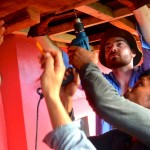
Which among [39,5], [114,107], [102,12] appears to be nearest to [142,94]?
[114,107]

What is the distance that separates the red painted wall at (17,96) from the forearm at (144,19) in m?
1.10

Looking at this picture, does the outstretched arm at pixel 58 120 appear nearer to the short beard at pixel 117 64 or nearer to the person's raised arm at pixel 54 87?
the person's raised arm at pixel 54 87

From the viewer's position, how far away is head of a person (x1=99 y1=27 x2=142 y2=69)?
1697 mm

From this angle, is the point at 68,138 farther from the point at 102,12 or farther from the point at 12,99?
the point at 12,99

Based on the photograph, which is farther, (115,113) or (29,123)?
(29,123)

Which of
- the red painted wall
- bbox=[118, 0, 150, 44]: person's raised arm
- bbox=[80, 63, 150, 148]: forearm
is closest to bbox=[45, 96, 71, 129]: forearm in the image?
bbox=[80, 63, 150, 148]: forearm

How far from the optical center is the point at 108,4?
7.41 ft

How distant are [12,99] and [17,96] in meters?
0.05

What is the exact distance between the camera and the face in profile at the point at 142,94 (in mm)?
1082

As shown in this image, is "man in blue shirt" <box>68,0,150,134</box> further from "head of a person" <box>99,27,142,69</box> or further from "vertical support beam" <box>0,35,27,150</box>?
"vertical support beam" <box>0,35,27,150</box>

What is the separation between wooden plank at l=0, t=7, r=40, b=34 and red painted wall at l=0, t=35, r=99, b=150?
4.15ft

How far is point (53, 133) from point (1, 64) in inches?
70.9

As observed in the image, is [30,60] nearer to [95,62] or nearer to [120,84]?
[120,84]

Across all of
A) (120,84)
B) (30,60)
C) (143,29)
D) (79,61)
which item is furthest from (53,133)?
(30,60)
